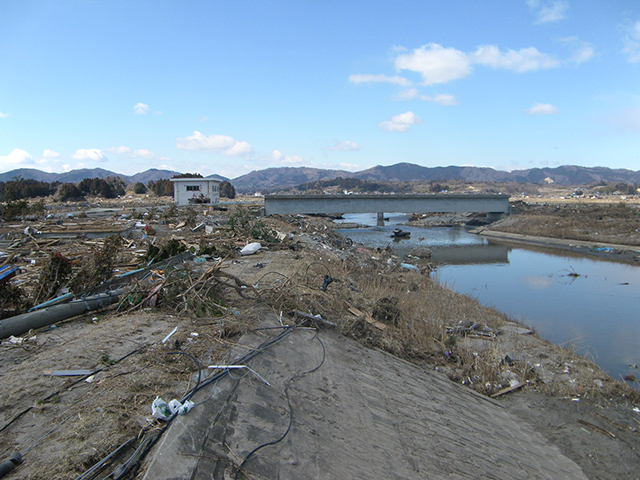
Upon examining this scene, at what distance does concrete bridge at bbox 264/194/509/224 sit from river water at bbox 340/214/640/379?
8.83 metres

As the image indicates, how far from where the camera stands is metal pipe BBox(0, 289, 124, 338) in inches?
199

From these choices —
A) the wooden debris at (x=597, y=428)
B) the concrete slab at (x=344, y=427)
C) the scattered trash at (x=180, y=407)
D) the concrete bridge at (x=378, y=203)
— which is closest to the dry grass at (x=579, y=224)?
the concrete bridge at (x=378, y=203)

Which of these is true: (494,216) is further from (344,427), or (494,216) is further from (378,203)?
(344,427)

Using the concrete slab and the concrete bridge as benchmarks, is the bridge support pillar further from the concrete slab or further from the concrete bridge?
the concrete slab

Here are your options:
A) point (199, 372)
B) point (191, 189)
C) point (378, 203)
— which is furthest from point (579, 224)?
point (199, 372)

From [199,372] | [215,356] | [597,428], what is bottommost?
[597,428]

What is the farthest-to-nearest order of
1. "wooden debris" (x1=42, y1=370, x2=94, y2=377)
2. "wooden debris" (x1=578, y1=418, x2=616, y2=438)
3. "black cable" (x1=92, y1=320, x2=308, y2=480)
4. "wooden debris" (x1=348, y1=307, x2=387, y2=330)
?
"wooden debris" (x1=348, y1=307, x2=387, y2=330) → "wooden debris" (x1=578, y1=418, x2=616, y2=438) → "wooden debris" (x1=42, y1=370, x2=94, y2=377) → "black cable" (x1=92, y1=320, x2=308, y2=480)

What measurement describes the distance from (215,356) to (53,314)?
2832mm

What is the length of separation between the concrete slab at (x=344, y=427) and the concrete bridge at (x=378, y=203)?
96.2 feet

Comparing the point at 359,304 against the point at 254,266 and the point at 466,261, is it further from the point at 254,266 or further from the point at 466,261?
the point at 466,261

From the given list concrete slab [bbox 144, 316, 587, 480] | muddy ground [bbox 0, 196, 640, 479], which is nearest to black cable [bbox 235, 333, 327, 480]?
concrete slab [bbox 144, 316, 587, 480]

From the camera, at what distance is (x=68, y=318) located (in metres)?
5.82

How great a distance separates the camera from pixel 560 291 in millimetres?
16297

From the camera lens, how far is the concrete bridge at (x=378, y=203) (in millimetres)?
35428
